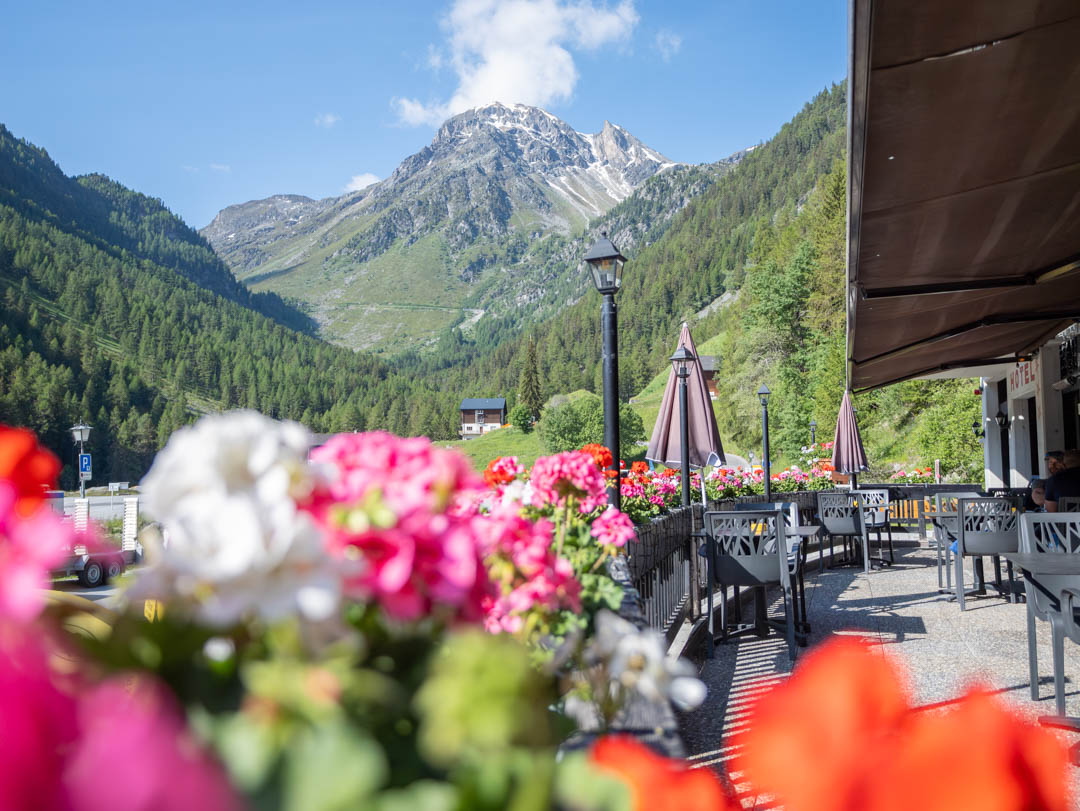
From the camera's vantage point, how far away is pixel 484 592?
2.07 feet

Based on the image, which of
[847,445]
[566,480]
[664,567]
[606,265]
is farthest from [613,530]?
[847,445]

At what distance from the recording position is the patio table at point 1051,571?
10.6 feet

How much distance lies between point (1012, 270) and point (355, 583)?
5.27 m

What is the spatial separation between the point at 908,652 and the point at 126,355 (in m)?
112

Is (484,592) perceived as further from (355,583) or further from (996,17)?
(996,17)

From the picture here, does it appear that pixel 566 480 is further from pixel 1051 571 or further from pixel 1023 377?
pixel 1023 377

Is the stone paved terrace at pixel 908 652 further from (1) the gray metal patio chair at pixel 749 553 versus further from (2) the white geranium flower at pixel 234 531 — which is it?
(2) the white geranium flower at pixel 234 531

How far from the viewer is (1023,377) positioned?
12.2 metres

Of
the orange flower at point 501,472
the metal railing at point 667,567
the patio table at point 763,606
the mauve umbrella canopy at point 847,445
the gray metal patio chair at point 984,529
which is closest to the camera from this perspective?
the orange flower at point 501,472

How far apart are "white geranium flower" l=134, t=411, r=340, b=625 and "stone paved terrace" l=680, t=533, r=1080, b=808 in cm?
233

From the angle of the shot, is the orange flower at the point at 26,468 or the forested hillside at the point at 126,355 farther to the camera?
the forested hillside at the point at 126,355

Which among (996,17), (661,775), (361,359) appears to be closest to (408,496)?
(661,775)

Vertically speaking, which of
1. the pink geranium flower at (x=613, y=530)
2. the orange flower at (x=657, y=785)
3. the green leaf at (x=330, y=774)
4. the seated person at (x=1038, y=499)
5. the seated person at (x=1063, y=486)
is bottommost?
the seated person at (x=1038, y=499)

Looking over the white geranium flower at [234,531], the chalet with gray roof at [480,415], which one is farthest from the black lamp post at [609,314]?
the chalet with gray roof at [480,415]
